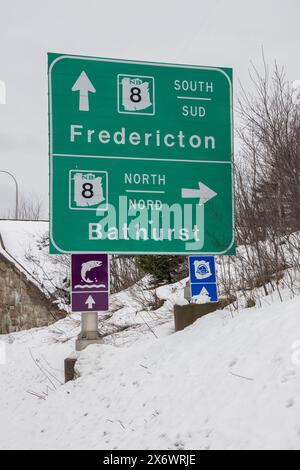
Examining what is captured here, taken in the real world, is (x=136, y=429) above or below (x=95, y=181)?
below

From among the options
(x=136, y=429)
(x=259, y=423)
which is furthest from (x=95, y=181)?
(x=259, y=423)

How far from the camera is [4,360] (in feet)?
48.2

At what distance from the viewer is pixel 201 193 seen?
931 centimetres

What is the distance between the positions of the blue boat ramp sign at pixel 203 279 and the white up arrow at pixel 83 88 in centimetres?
282

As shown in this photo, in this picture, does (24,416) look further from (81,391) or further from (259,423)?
(259,423)

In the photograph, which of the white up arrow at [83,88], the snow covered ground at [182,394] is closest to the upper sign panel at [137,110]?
the white up arrow at [83,88]

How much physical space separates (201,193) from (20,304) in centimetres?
1457

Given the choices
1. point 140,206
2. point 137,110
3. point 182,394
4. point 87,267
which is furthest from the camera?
point 87,267

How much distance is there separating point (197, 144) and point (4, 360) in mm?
8134

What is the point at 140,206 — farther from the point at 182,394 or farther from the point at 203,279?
the point at 182,394

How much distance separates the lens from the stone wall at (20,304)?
2198cm

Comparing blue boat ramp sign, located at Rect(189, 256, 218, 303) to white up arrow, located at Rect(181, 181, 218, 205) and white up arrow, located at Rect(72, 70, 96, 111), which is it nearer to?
white up arrow, located at Rect(181, 181, 218, 205)

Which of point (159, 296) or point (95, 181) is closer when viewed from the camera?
point (95, 181)

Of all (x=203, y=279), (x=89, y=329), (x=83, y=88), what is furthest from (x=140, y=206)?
(x=89, y=329)
